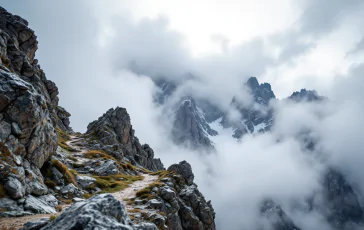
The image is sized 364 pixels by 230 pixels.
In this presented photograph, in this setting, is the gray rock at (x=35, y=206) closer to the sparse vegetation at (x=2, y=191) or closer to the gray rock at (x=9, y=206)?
the gray rock at (x=9, y=206)

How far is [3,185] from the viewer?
19297mm

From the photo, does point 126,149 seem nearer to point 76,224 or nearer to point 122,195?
point 122,195

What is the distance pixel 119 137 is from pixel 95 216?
95.0 meters

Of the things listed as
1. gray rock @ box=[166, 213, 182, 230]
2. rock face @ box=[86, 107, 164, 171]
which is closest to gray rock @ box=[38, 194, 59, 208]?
gray rock @ box=[166, 213, 182, 230]

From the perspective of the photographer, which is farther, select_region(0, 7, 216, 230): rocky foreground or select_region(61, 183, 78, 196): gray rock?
select_region(61, 183, 78, 196): gray rock

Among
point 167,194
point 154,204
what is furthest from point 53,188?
point 167,194

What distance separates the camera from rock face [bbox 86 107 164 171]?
90.6 meters

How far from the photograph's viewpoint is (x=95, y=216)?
1159 centimetres

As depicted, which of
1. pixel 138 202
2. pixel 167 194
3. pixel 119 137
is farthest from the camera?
pixel 119 137

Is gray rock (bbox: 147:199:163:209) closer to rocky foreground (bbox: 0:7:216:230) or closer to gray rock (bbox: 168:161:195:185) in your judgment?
rocky foreground (bbox: 0:7:216:230)

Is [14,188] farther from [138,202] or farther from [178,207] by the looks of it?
[178,207]

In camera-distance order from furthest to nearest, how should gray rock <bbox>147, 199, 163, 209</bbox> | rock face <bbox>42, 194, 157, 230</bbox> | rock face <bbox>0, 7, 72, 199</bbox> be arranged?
gray rock <bbox>147, 199, 163, 209</bbox>
rock face <bbox>0, 7, 72, 199</bbox>
rock face <bbox>42, 194, 157, 230</bbox>

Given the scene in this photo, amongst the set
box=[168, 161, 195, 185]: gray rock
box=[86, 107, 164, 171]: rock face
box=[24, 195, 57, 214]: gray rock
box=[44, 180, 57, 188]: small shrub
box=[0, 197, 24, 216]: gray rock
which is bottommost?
box=[0, 197, 24, 216]: gray rock

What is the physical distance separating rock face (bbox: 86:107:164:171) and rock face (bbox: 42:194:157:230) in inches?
2810
